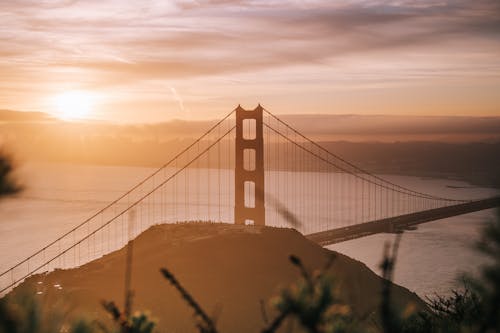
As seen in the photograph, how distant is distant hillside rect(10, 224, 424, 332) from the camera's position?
32219 mm

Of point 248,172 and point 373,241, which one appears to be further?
point 373,241

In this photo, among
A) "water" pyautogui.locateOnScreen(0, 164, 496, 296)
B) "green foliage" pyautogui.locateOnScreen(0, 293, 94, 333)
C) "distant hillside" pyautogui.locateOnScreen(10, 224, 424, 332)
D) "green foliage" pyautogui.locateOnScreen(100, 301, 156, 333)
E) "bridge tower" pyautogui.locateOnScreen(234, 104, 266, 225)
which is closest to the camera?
"green foliage" pyautogui.locateOnScreen(0, 293, 94, 333)

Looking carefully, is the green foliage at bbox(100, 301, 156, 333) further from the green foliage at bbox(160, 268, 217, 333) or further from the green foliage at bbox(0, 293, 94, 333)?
the green foliage at bbox(0, 293, 94, 333)

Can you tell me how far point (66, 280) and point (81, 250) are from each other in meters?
52.9

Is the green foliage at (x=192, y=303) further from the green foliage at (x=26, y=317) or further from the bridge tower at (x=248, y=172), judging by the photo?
the bridge tower at (x=248, y=172)

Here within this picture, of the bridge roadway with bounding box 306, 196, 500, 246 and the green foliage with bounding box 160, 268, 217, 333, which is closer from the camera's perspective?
the green foliage with bounding box 160, 268, 217, 333

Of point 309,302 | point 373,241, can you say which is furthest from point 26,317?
point 373,241

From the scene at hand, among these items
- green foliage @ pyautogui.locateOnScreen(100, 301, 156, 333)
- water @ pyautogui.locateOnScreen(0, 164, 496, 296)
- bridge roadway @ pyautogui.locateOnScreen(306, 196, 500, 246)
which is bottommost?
water @ pyautogui.locateOnScreen(0, 164, 496, 296)

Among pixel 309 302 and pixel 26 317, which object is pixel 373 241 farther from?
pixel 26 317

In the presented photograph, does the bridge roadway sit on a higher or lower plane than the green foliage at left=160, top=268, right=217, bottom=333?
lower

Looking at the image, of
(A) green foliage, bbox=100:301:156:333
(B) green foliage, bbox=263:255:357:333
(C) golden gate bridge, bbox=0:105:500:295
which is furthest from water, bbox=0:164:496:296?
(B) green foliage, bbox=263:255:357:333

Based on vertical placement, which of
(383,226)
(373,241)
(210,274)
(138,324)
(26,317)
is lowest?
(373,241)

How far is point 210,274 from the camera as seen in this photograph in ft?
119

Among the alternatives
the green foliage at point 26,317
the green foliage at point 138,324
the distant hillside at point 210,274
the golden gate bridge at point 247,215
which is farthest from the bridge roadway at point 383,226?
the green foliage at point 26,317
